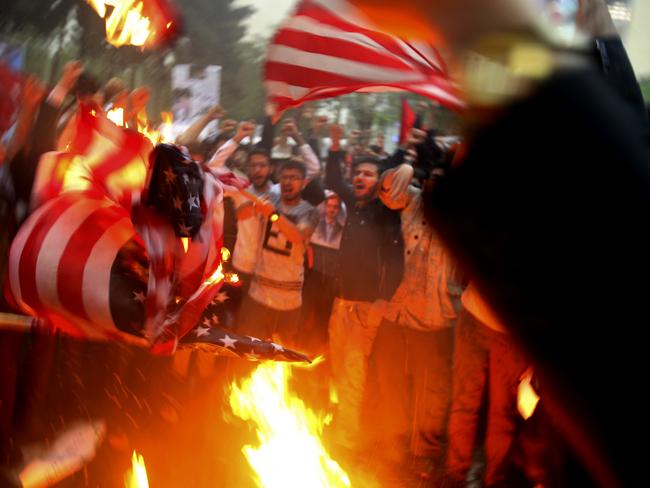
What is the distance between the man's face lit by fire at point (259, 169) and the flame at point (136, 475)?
0.80m

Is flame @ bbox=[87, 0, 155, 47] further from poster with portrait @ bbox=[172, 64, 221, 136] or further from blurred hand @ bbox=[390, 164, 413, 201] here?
blurred hand @ bbox=[390, 164, 413, 201]

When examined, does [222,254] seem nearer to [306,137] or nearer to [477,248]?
[306,137]

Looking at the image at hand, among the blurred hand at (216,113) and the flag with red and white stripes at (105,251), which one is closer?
the flag with red and white stripes at (105,251)

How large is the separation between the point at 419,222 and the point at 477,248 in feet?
6.06

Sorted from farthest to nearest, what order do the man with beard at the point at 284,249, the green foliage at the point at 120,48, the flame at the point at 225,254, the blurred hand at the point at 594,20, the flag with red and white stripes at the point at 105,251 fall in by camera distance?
the man with beard at the point at 284,249 < the flame at the point at 225,254 < the green foliage at the point at 120,48 < the flag with red and white stripes at the point at 105,251 < the blurred hand at the point at 594,20

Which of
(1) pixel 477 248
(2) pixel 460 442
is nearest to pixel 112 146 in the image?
(1) pixel 477 248

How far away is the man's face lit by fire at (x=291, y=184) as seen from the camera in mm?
2051

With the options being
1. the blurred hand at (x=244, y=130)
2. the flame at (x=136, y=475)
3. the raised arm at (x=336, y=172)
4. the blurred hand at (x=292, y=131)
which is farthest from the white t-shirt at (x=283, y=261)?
the flame at (x=136, y=475)

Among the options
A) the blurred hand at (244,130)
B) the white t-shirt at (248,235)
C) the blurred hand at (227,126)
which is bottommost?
the white t-shirt at (248,235)

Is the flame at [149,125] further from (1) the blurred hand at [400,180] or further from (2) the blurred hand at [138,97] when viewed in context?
(1) the blurred hand at [400,180]

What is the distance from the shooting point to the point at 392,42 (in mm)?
1697

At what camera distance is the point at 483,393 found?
2.38 m

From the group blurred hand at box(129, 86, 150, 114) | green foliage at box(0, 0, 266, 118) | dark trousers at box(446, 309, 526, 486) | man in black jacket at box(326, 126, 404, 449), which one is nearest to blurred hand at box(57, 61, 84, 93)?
green foliage at box(0, 0, 266, 118)

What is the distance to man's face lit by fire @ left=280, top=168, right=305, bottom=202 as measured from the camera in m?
2.05
